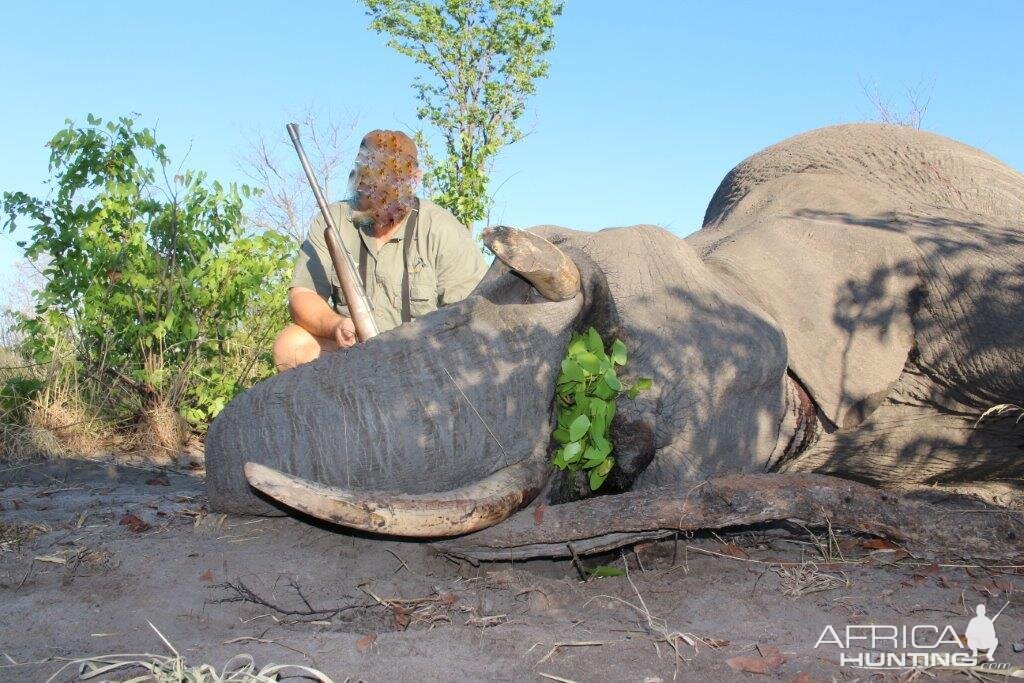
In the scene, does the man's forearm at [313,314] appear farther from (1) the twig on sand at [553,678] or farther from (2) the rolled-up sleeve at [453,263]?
(1) the twig on sand at [553,678]

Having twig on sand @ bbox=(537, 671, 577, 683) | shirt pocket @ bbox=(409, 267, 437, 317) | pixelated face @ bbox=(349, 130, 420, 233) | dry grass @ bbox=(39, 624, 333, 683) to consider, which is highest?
pixelated face @ bbox=(349, 130, 420, 233)

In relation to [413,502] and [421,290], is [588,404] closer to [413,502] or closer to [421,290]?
[413,502]

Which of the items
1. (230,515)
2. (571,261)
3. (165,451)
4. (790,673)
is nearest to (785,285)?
(571,261)

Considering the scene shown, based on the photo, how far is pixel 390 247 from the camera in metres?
5.25

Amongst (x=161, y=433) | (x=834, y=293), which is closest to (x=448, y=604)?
(x=834, y=293)

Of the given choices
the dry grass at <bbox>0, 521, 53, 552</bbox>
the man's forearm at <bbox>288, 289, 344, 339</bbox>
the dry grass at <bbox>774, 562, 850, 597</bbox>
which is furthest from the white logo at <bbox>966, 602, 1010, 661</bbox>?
the dry grass at <bbox>0, 521, 53, 552</bbox>

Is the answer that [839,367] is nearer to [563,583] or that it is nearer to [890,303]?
[890,303]

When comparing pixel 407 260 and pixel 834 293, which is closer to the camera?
pixel 834 293

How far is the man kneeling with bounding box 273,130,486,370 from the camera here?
5047 millimetres

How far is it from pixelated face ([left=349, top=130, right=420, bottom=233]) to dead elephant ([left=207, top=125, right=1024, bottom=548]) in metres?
1.21

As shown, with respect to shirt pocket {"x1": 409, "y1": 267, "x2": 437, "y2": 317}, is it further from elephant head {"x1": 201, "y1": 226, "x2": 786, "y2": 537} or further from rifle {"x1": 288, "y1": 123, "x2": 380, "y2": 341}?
elephant head {"x1": 201, "y1": 226, "x2": 786, "y2": 537}

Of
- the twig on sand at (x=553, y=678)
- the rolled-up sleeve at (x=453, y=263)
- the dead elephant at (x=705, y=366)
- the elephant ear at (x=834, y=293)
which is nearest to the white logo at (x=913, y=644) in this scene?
the twig on sand at (x=553, y=678)

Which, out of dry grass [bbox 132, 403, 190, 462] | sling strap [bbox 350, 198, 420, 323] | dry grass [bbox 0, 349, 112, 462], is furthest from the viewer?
dry grass [bbox 132, 403, 190, 462]

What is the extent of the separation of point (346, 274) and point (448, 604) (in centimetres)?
193
